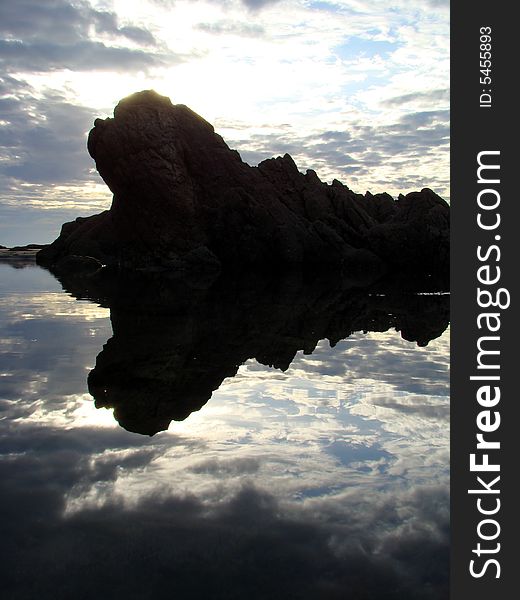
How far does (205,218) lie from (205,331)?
119 feet

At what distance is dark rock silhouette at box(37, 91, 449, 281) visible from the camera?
45.8 meters

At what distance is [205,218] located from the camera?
159 ft

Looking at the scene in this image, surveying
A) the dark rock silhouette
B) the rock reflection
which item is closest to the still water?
the rock reflection

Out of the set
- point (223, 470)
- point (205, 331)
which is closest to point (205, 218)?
point (205, 331)

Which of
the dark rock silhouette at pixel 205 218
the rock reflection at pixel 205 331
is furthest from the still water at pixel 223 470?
the dark rock silhouette at pixel 205 218

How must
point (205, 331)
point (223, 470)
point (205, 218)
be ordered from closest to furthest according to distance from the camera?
1. point (223, 470)
2. point (205, 331)
3. point (205, 218)

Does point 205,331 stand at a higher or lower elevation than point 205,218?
lower

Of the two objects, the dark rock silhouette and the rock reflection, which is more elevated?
the dark rock silhouette

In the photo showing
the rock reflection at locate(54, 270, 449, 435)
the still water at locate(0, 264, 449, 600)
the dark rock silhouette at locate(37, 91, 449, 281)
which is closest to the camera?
the still water at locate(0, 264, 449, 600)

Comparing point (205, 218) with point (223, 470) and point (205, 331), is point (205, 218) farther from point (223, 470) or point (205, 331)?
point (223, 470)

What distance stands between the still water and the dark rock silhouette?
35258mm

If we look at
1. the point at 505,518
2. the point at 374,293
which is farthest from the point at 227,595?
the point at 374,293

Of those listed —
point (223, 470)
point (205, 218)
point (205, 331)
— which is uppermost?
point (205, 218)

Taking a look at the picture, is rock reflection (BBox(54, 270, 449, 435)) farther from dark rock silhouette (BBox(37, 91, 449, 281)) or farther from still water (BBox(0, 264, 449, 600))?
dark rock silhouette (BBox(37, 91, 449, 281))
